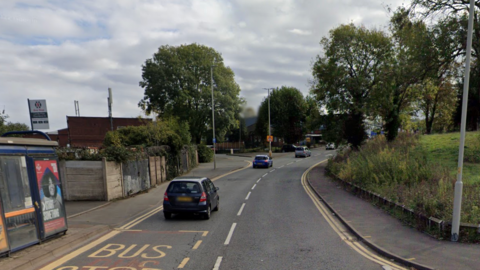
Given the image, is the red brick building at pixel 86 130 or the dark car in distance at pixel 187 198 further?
the red brick building at pixel 86 130

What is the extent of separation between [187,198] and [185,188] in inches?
17.2

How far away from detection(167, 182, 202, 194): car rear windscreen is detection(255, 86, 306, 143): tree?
183 ft

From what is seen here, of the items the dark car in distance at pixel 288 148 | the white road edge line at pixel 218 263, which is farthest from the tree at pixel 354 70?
the dark car in distance at pixel 288 148

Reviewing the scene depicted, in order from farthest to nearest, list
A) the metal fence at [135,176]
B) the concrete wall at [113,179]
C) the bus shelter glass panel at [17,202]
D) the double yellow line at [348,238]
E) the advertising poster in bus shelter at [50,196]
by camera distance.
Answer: the metal fence at [135,176] < the concrete wall at [113,179] < the advertising poster in bus shelter at [50,196] < the double yellow line at [348,238] < the bus shelter glass panel at [17,202]

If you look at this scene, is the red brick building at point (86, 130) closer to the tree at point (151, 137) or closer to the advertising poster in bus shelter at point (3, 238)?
the tree at point (151, 137)

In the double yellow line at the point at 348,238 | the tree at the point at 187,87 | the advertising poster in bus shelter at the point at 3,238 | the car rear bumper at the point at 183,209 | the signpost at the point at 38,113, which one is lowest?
the double yellow line at the point at 348,238

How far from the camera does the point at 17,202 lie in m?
7.21

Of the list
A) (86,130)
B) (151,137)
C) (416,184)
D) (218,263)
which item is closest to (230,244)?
(218,263)

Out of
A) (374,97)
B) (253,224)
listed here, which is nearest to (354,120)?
(374,97)

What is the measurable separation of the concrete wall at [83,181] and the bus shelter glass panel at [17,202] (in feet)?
25.3

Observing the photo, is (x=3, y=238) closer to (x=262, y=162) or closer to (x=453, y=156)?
(x=453, y=156)

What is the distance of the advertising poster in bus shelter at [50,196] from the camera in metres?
Result: 8.05

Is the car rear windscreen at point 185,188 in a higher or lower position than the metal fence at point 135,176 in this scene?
higher

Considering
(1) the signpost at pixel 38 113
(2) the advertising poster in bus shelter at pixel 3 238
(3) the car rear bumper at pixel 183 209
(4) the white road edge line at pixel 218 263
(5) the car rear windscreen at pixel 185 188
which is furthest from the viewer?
(5) the car rear windscreen at pixel 185 188
